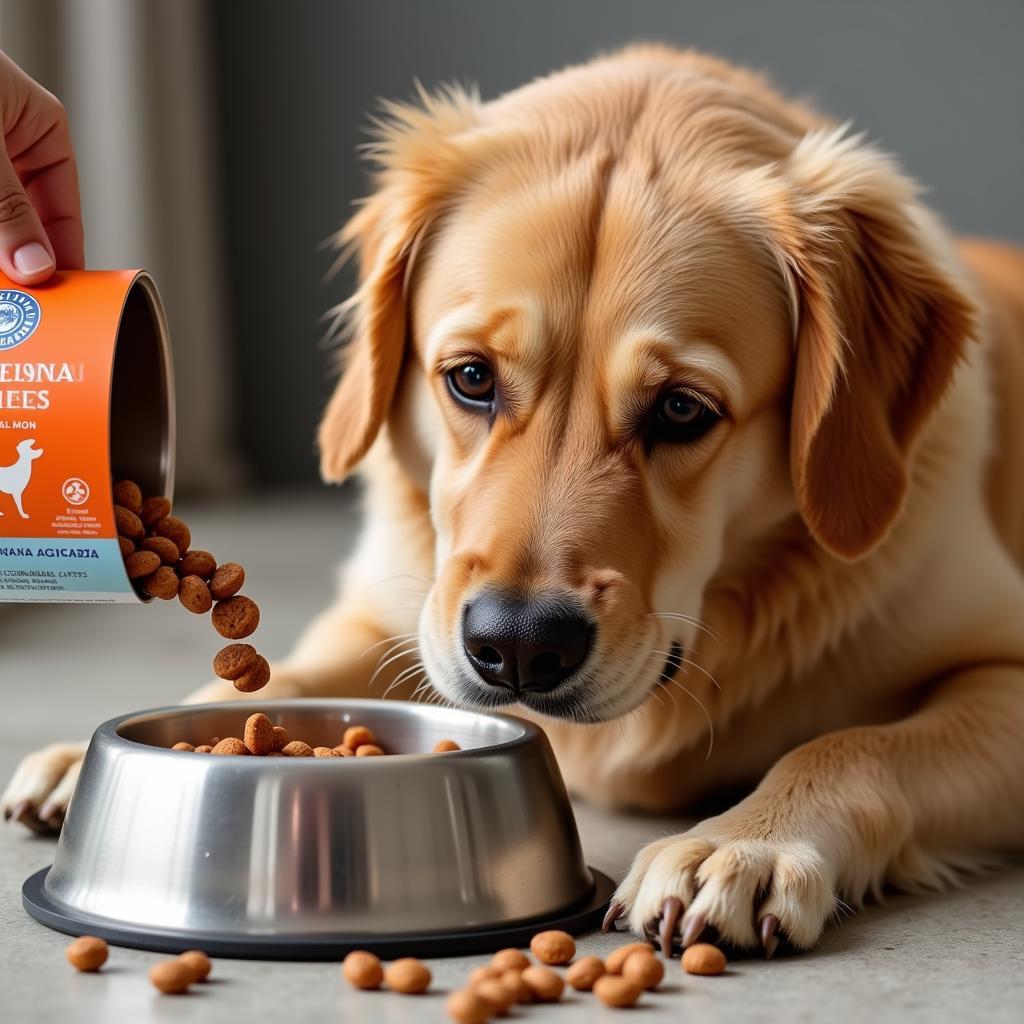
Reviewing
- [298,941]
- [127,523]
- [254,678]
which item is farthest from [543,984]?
[127,523]

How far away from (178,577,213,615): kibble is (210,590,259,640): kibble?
0.03 metres

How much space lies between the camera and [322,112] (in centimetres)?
770

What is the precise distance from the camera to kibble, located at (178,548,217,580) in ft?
6.06

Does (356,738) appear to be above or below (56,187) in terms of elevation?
below

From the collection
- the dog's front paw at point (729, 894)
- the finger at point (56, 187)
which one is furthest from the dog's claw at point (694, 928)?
the finger at point (56, 187)

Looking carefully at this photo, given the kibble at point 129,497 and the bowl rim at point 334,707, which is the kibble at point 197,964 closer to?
the bowl rim at point 334,707

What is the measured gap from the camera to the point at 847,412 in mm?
2102

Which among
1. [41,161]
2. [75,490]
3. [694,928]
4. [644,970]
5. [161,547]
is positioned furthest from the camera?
[41,161]

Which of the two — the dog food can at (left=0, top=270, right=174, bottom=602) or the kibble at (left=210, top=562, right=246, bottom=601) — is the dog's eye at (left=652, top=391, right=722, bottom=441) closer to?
the kibble at (left=210, top=562, right=246, bottom=601)

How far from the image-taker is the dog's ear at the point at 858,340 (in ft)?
6.85

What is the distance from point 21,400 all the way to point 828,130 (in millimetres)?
1380

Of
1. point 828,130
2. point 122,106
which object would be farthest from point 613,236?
point 122,106

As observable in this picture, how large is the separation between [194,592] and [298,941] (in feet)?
1.54

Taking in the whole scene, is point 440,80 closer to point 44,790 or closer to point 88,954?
point 44,790
